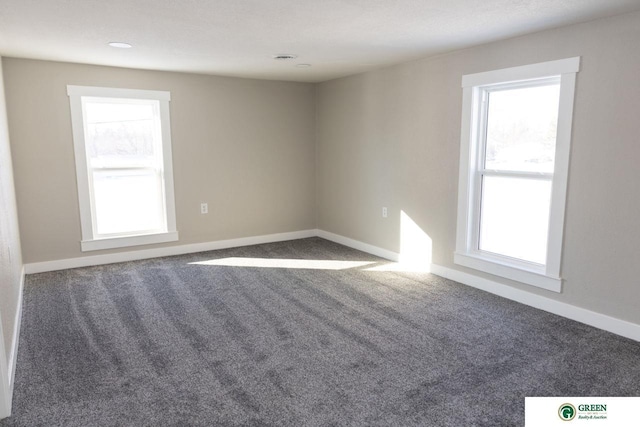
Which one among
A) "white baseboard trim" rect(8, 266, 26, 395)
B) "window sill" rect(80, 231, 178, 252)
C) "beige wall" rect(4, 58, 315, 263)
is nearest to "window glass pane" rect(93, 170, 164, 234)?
"window sill" rect(80, 231, 178, 252)

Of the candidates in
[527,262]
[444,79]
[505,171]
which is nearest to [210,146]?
[444,79]

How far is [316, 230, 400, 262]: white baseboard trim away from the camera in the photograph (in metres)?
5.05

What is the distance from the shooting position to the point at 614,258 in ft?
9.95

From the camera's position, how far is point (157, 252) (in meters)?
5.19

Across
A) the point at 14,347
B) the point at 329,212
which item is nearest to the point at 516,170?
the point at 329,212

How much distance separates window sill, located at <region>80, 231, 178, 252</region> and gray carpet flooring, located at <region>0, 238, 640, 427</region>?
593 mm

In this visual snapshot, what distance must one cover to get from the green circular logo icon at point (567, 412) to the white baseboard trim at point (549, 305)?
1181mm

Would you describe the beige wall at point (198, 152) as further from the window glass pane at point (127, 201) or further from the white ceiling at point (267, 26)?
the white ceiling at point (267, 26)

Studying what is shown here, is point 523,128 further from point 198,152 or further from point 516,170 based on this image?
point 198,152

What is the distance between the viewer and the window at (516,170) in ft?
10.9

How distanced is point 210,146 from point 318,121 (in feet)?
5.24

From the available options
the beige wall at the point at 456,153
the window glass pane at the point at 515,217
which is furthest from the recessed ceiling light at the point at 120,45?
the window glass pane at the point at 515,217

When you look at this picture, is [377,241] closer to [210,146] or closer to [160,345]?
[210,146]

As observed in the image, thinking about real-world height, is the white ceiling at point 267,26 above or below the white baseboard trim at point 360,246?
above
